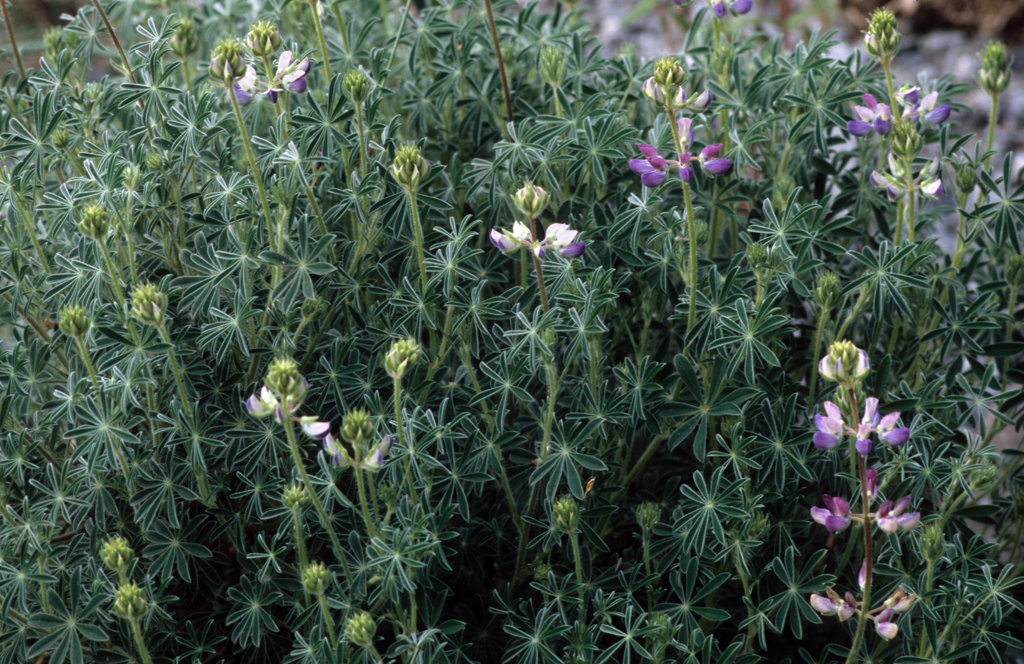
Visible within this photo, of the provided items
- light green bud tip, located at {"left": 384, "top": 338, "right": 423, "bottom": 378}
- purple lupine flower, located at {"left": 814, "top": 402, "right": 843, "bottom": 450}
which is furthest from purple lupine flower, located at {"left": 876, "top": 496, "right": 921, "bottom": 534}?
light green bud tip, located at {"left": 384, "top": 338, "right": 423, "bottom": 378}

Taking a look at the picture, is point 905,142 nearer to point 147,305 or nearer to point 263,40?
point 263,40

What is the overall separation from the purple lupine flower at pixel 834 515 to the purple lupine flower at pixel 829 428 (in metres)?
Result: 0.11

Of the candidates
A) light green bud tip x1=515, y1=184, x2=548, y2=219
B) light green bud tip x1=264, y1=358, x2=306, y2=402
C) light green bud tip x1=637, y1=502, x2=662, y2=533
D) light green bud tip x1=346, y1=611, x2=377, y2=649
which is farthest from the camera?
light green bud tip x1=637, y1=502, x2=662, y2=533

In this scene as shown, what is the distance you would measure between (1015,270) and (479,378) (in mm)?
1372

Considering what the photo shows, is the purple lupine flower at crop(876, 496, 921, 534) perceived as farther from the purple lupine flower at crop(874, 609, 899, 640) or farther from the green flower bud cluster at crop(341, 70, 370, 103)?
the green flower bud cluster at crop(341, 70, 370, 103)

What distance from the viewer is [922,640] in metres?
1.90

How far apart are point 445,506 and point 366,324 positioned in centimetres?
51

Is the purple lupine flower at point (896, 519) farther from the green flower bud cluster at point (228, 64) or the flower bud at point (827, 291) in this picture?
the green flower bud cluster at point (228, 64)

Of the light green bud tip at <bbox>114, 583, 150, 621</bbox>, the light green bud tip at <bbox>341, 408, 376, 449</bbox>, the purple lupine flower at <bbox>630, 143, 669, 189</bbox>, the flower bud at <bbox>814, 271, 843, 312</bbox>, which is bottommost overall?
the light green bud tip at <bbox>114, 583, 150, 621</bbox>

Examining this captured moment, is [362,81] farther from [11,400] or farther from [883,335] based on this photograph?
[883,335]

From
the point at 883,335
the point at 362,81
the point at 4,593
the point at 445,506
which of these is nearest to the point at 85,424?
the point at 4,593

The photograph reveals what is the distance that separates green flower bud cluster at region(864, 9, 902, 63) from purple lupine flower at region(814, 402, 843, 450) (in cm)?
81

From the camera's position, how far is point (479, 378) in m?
2.21

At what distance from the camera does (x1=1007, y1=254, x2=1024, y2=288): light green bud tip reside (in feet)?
7.25
